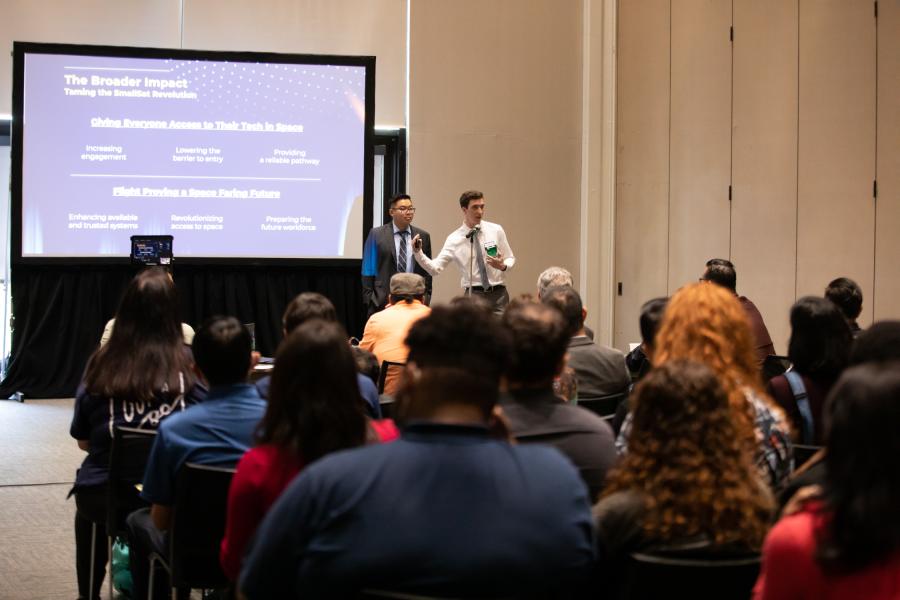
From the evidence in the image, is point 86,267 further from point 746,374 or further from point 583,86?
point 746,374

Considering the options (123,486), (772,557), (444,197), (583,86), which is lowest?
(123,486)

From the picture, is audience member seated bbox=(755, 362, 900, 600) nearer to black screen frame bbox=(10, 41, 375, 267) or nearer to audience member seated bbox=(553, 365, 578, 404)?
audience member seated bbox=(553, 365, 578, 404)

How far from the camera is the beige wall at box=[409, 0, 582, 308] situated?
9328 mm

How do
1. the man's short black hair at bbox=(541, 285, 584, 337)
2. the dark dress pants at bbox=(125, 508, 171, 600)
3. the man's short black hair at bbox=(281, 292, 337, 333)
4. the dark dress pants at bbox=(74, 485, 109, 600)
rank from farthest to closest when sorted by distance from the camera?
the man's short black hair at bbox=(541, 285, 584, 337)
the man's short black hair at bbox=(281, 292, 337, 333)
the dark dress pants at bbox=(74, 485, 109, 600)
the dark dress pants at bbox=(125, 508, 171, 600)

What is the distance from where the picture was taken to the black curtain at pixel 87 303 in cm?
844

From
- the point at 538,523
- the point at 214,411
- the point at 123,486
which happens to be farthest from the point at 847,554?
the point at 123,486

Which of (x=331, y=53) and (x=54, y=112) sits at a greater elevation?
(x=331, y=53)

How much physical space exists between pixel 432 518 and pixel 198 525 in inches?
48.9

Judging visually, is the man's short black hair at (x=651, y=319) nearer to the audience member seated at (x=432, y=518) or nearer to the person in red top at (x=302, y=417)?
the person in red top at (x=302, y=417)

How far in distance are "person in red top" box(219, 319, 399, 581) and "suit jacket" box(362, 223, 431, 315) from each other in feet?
20.2

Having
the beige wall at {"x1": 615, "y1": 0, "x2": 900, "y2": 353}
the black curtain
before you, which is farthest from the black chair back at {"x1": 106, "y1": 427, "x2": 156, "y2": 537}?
the beige wall at {"x1": 615, "y1": 0, "x2": 900, "y2": 353}

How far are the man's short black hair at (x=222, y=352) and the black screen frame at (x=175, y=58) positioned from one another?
5.97m

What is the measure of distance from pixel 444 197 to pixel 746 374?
693 cm

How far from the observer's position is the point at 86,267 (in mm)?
8438
